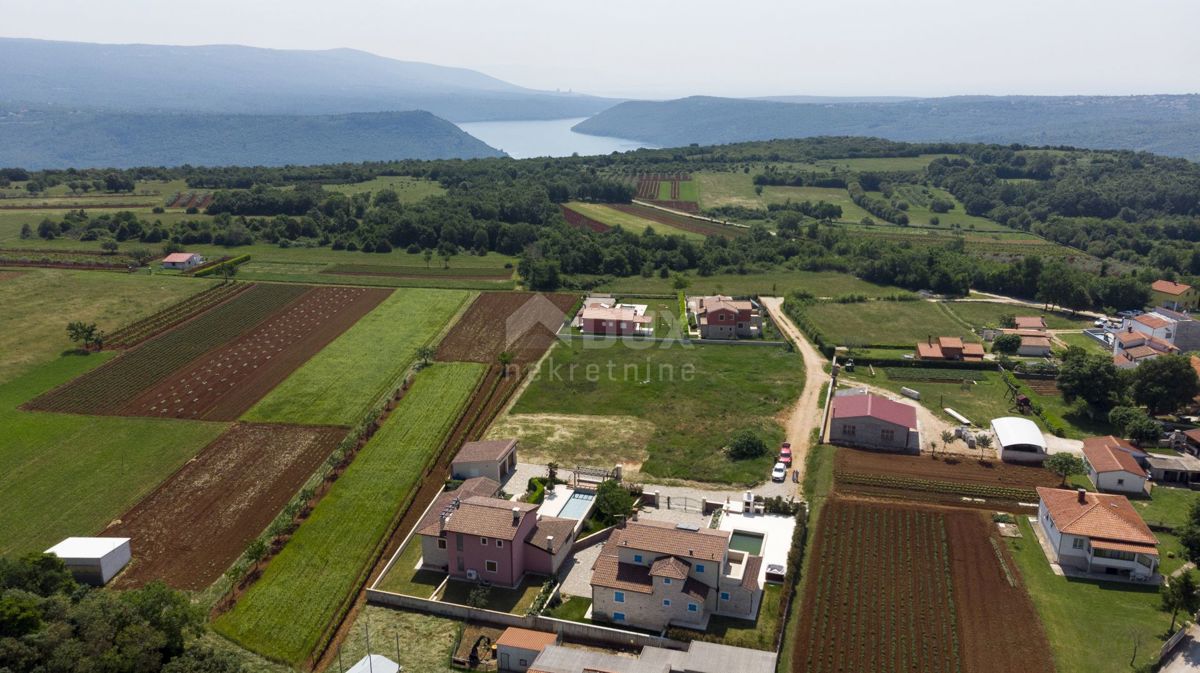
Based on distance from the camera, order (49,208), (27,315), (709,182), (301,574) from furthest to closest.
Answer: (709,182)
(49,208)
(27,315)
(301,574)

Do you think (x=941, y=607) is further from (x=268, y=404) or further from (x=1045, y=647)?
(x=268, y=404)

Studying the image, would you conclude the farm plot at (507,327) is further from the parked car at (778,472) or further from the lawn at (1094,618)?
the lawn at (1094,618)

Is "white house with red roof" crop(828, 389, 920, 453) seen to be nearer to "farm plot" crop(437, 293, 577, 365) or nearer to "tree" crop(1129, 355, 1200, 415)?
"tree" crop(1129, 355, 1200, 415)

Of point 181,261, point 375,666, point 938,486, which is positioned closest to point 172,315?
point 181,261

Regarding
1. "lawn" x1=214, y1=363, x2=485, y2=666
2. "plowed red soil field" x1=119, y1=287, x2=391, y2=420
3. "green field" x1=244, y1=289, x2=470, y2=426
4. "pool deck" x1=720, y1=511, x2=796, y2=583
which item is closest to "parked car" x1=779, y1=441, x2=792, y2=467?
"pool deck" x1=720, y1=511, x2=796, y2=583

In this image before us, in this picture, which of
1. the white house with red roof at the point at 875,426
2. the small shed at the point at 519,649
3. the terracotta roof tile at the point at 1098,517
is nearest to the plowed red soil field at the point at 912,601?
the terracotta roof tile at the point at 1098,517

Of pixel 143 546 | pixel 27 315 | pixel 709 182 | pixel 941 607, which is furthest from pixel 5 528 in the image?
pixel 709 182
